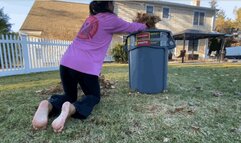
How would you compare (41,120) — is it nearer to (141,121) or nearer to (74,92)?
(74,92)

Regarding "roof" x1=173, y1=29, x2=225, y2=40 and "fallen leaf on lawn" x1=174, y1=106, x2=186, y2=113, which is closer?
"fallen leaf on lawn" x1=174, y1=106, x2=186, y2=113

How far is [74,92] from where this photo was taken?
96.2 inches

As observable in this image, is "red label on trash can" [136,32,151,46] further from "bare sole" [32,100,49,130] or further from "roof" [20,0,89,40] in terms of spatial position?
"roof" [20,0,89,40]

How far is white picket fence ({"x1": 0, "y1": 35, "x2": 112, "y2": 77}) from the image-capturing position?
594 centimetres

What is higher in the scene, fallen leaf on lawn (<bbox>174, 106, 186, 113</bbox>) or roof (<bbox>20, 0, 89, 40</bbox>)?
roof (<bbox>20, 0, 89, 40</bbox>)

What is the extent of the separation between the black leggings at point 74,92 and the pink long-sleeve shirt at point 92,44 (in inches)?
2.9

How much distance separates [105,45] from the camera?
2.35 m

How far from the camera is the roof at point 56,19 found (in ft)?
54.4

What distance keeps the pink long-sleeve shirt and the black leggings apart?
0.07 metres

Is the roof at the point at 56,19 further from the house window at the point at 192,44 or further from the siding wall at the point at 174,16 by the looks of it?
the house window at the point at 192,44

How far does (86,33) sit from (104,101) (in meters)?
1.00

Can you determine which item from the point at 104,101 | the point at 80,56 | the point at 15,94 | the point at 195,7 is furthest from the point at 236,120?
the point at 195,7

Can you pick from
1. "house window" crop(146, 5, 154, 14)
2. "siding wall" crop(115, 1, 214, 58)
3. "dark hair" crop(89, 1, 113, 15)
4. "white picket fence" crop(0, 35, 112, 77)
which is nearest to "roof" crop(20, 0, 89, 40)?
"siding wall" crop(115, 1, 214, 58)

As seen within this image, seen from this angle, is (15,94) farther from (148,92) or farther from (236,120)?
(236,120)
